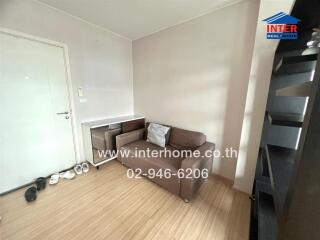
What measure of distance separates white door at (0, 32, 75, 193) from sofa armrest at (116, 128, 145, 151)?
0.89 meters

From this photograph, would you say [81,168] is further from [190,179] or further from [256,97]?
[256,97]

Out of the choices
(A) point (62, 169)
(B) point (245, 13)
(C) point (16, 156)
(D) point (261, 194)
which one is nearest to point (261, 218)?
(D) point (261, 194)

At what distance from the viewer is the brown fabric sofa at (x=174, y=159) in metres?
1.74

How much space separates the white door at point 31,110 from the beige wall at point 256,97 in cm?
275

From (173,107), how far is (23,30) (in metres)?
2.41

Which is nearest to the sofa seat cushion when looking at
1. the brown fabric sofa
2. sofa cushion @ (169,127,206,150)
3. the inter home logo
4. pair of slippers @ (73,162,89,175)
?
the brown fabric sofa

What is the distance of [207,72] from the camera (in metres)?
2.19

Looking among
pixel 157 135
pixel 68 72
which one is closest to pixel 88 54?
pixel 68 72

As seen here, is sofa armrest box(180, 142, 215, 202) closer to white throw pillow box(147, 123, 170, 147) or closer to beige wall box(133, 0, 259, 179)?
beige wall box(133, 0, 259, 179)

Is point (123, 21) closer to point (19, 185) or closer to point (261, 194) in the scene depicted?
point (19, 185)

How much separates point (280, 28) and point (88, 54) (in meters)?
2.75

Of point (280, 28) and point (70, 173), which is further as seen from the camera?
point (70, 173)

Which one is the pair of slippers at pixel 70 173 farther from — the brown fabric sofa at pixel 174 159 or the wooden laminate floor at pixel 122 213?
the brown fabric sofa at pixel 174 159

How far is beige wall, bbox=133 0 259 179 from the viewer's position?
188 centimetres
